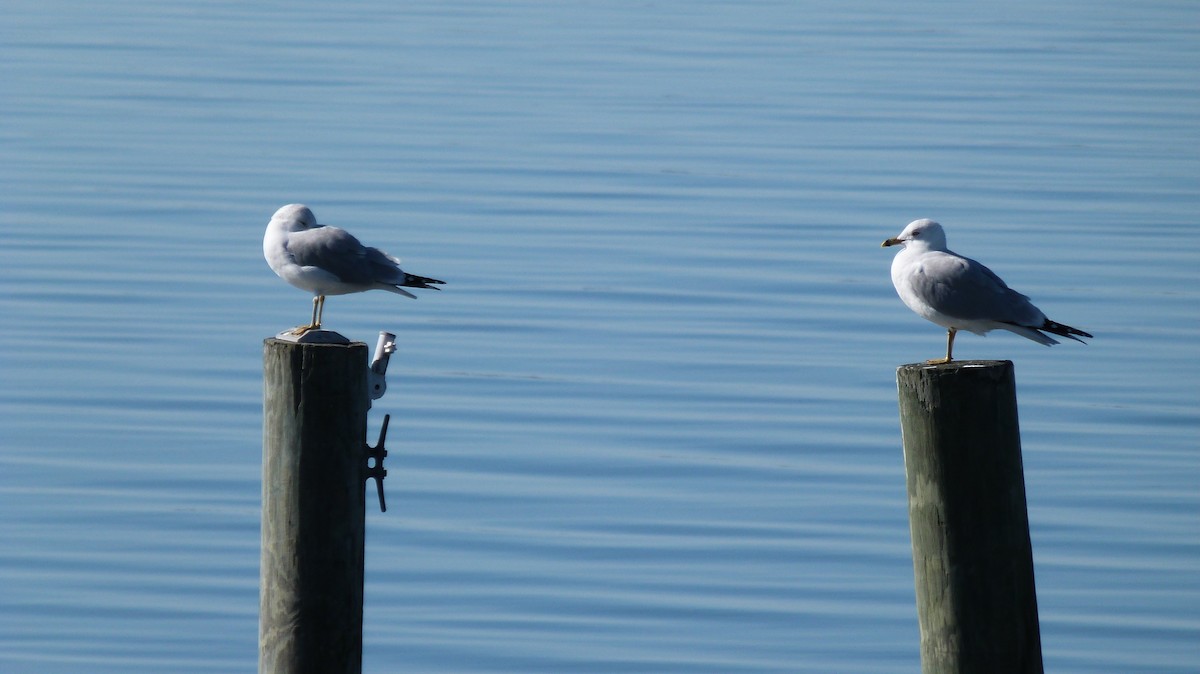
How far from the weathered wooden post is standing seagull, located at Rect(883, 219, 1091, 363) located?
1.36 metres

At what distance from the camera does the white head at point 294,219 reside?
279 inches

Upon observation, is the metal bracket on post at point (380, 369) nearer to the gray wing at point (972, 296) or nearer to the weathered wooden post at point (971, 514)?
the weathered wooden post at point (971, 514)

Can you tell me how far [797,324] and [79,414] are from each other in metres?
5.06

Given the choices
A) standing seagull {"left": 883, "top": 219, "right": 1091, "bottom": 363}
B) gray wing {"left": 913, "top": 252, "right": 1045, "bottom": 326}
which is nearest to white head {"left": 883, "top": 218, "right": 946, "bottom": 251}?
standing seagull {"left": 883, "top": 219, "right": 1091, "bottom": 363}

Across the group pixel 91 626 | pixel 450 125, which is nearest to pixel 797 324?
pixel 91 626

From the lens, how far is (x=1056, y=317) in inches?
561

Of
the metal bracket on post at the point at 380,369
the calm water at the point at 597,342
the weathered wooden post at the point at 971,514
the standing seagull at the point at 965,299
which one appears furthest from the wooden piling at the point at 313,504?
the calm water at the point at 597,342

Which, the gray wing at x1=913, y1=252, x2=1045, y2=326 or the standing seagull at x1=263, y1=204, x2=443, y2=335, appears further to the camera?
the standing seagull at x1=263, y1=204, x2=443, y2=335

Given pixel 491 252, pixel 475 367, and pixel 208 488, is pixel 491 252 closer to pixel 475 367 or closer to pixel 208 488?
pixel 475 367

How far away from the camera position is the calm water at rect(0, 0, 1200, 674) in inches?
354

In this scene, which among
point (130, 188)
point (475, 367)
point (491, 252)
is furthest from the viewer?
point (130, 188)

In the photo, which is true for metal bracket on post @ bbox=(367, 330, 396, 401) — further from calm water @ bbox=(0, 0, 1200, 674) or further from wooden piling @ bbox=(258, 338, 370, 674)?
calm water @ bbox=(0, 0, 1200, 674)

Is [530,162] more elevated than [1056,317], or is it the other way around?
[530,162]

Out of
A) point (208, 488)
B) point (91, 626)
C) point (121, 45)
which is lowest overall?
point (91, 626)
